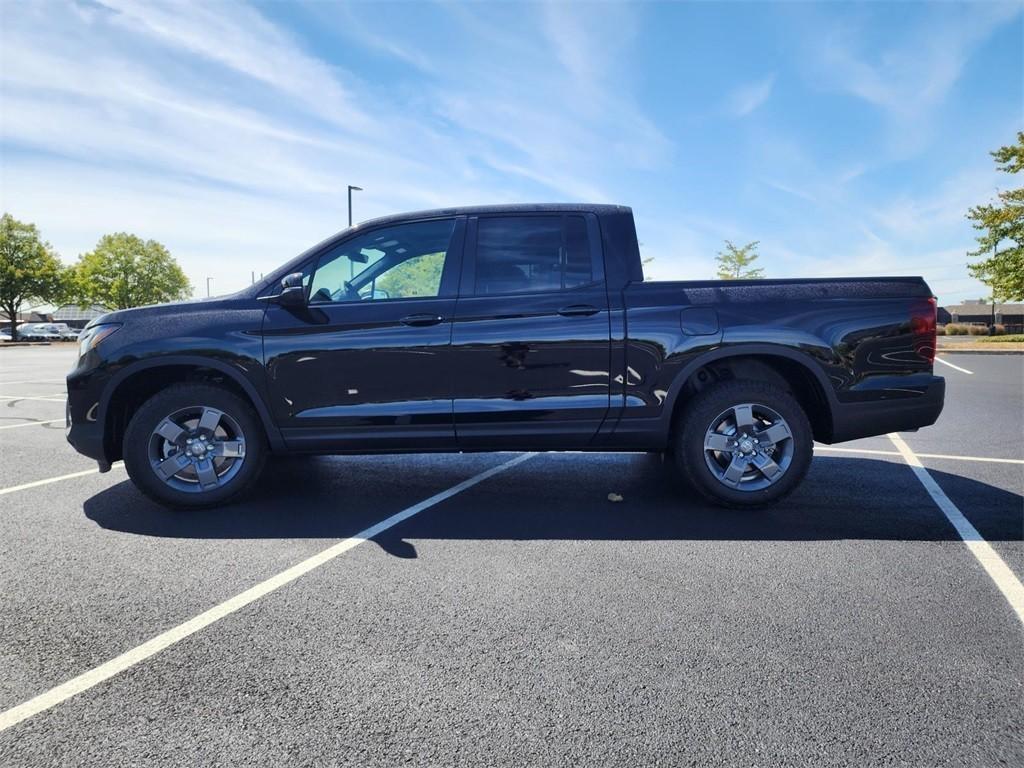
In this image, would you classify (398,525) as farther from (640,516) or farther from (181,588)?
(640,516)

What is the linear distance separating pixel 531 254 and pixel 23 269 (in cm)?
6177

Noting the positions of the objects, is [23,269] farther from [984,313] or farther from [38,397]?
[984,313]

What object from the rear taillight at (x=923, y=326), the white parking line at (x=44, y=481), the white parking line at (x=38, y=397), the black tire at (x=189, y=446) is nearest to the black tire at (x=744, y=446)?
the rear taillight at (x=923, y=326)

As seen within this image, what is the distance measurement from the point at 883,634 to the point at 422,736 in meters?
1.86

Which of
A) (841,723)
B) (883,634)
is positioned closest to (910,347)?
(883,634)

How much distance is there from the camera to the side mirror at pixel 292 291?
13.9ft

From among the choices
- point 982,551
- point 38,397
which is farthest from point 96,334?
point 38,397

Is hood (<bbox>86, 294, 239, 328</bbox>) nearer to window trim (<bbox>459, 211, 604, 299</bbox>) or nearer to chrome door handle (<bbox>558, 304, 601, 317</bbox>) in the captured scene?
window trim (<bbox>459, 211, 604, 299</bbox>)

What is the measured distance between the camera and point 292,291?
13.9 feet

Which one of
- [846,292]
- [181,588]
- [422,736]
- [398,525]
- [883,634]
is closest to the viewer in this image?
[422,736]

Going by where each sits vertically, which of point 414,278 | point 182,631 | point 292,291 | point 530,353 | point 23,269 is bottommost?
point 182,631

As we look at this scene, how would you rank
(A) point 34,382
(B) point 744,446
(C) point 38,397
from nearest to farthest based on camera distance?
(B) point 744,446 → (C) point 38,397 → (A) point 34,382

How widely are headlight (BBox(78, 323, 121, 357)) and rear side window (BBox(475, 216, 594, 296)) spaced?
2.45m

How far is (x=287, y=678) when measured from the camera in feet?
7.49
